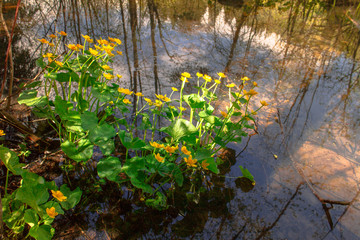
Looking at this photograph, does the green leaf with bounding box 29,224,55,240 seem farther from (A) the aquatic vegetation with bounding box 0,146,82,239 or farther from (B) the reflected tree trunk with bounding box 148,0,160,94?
(B) the reflected tree trunk with bounding box 148,0,160,94

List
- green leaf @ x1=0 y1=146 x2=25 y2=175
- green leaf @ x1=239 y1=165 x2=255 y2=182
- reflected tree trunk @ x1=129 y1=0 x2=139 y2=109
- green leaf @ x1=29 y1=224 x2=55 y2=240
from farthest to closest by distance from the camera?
reflected tree trunk @ x1=129 y1=0 x2=139 y2=109, green leaf @ x1=239 y1=165 x2=255 y2=182, green leaf @ x1=0 y1=146 x2=25 y2=175, green leaf @ x1=29 y1=224 x2=55 y2=240

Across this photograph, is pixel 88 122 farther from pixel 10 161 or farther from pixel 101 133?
pixel 10 161

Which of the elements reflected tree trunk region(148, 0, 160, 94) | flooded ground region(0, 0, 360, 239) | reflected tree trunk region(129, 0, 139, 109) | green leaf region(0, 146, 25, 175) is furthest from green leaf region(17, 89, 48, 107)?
reflected tree trunk region(148, 0, 160, 94)

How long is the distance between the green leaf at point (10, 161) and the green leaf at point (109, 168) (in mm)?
297

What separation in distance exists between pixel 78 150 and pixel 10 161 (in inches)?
10.1

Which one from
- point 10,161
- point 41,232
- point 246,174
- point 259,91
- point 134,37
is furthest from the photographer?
point 134,37

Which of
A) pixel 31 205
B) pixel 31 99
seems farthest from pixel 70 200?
pixel 31 99

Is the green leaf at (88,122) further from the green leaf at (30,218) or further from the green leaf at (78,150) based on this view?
the green leaf at (30,218)

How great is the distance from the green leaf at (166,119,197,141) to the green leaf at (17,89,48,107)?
615mm

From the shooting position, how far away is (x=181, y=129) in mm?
1131

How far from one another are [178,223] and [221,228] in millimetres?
194

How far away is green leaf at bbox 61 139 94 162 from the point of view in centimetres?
107

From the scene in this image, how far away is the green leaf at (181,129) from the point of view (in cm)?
113

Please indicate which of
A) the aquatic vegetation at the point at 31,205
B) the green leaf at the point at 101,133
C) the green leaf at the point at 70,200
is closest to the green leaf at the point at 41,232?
the aquatic vegetation at the point at 31,205
